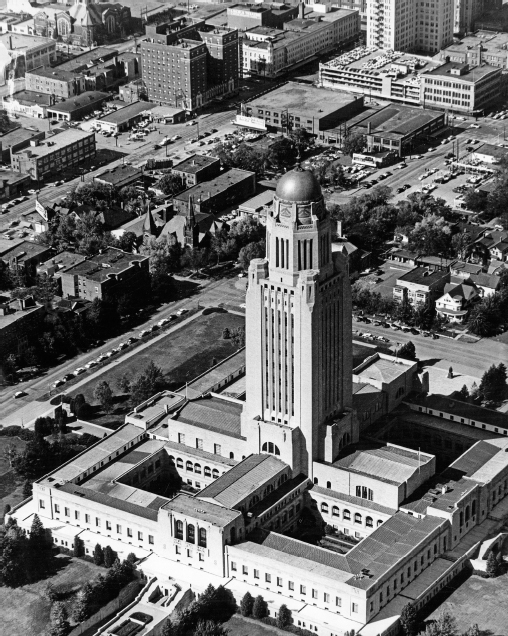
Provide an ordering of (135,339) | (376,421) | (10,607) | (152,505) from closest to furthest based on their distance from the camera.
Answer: (10,607), (152,505), (376,421), (135,339)

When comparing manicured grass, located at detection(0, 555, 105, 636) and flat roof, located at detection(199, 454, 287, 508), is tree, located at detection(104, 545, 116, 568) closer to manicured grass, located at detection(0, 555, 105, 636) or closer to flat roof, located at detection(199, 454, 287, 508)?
manicured grass, located at detection(0, 555, 105, 636)

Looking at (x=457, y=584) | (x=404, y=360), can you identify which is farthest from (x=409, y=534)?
(x=404, y=360)

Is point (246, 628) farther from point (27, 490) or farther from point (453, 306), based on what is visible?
point (453, 306)

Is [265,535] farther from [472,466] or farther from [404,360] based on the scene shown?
[404,360]

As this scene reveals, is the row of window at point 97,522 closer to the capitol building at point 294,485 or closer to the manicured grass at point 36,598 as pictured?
the capitol building at point 294,485

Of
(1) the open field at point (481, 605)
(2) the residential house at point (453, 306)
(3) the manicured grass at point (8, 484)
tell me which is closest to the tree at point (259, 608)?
(1) the open field at point (481, 605)

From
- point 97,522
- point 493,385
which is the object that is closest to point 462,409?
point 493,385
